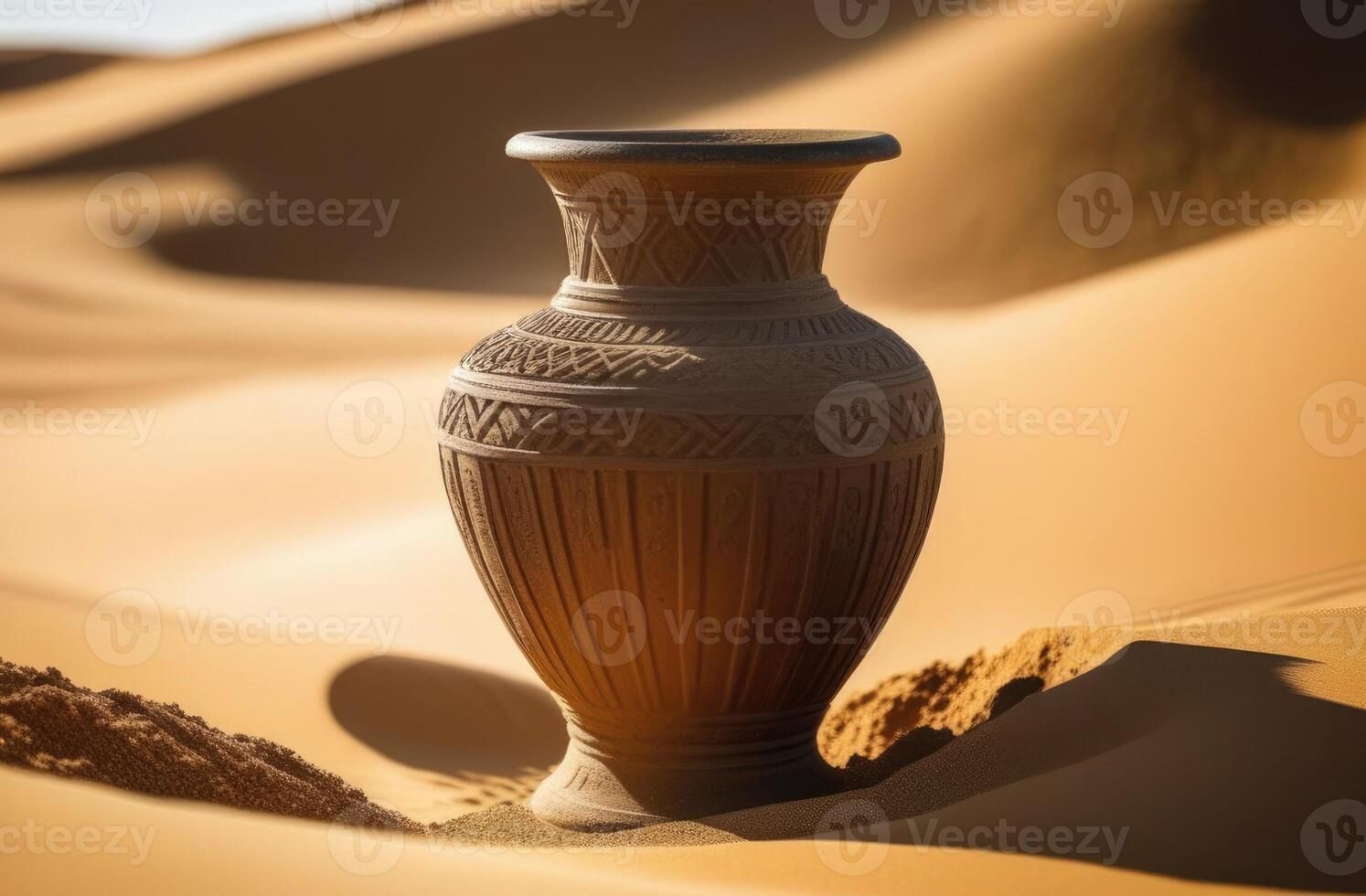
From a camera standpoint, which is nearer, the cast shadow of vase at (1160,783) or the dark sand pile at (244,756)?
the cast shadow of vase at (1160,783)

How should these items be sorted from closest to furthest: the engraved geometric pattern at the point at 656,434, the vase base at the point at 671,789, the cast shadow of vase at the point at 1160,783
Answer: the cast shadow of vase at the point at 1160,783 < the engraved geometric pattern at the point at 656,434 < the vase base at the point at 671,789

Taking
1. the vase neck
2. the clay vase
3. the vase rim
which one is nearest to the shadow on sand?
the clay vase

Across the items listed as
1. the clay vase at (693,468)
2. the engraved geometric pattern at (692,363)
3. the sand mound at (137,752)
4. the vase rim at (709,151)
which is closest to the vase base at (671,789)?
the clay vase at (693,468)

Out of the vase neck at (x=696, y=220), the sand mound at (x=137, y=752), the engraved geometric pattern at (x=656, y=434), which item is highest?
the vase neck at (x=696, y=220)

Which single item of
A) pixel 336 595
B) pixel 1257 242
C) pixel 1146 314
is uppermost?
pixel 1257 242

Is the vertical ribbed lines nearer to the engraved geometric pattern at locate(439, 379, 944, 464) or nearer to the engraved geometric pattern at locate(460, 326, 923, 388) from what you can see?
the engraved geometric pattern at locate(439, 379, 944, 464)

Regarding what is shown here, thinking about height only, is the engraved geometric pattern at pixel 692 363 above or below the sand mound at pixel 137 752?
above

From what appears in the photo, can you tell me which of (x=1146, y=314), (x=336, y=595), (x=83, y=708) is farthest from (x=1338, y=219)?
(x=83, y=708)

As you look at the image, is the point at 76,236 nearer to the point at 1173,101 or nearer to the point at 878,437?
the point at 1173,101

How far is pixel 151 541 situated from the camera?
924 centimetres

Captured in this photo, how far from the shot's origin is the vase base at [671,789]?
4.56 metres

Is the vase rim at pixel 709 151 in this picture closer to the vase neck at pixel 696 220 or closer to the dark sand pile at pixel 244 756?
the vase neck at pixel 696 220

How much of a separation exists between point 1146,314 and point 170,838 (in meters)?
8.81

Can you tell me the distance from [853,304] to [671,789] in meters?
12.1
